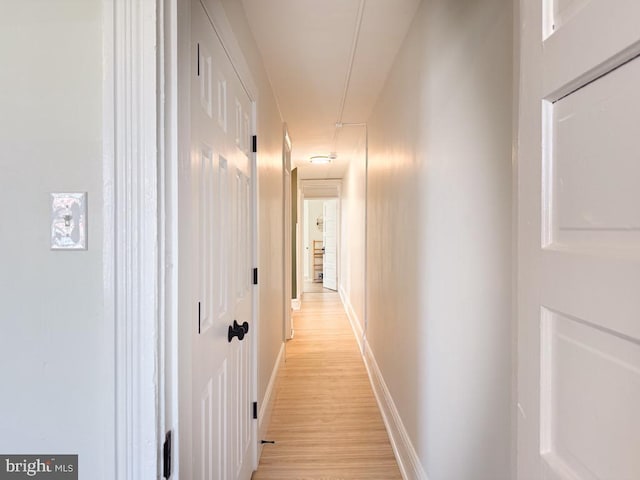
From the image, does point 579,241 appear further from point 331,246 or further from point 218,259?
point 331,246

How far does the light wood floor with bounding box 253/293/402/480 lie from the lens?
205 centimetres

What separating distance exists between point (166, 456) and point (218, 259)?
0.75 m

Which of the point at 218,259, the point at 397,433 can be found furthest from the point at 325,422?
the point at 218,259

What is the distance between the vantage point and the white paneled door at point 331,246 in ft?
26.6

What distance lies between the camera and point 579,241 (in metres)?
0.56

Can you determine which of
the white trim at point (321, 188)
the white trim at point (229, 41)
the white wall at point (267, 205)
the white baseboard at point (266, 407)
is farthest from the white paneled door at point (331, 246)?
the white trim at point (229, 41)

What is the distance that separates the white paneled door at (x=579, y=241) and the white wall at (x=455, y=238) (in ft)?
1.11

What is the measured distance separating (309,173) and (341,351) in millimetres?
3559

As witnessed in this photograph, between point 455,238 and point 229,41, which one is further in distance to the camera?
point 229,41

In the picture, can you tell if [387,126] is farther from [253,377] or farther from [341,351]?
[341,351]
